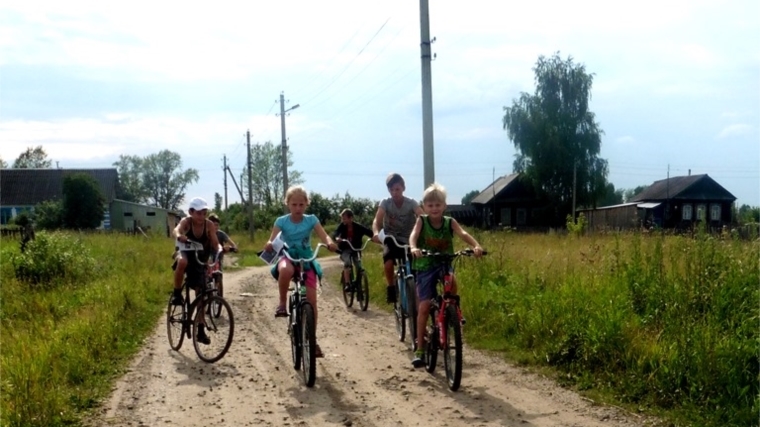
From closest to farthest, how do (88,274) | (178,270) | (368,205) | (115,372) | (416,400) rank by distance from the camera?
1. (416,400)
2. (115,372)
3. (178,270)
4. (88,274)
5. (368,205)

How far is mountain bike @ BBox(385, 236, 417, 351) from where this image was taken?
820cm

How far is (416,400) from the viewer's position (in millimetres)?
6320

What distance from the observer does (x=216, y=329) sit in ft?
27.2

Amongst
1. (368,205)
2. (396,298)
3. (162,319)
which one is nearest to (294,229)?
(396,298)

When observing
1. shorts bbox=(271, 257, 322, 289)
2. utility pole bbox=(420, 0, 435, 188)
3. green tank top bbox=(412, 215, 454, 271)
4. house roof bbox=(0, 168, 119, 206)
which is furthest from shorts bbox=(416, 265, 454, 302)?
house roof bbox=(0, 168, 119, 206)

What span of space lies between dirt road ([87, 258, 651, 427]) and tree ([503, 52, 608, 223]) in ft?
163

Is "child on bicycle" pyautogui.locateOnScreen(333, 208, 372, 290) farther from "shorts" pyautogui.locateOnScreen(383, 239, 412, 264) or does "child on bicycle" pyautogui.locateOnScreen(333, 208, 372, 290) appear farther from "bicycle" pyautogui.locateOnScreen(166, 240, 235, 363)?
"bicycle" pyautogui.locateOnScreen(166, 240, 235, 363)

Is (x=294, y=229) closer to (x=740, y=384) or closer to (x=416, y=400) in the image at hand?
(x=416, y=400)

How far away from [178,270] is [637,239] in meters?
5.84

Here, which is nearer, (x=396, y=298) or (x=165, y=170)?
(x=396, y=298)

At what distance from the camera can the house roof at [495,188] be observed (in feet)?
222

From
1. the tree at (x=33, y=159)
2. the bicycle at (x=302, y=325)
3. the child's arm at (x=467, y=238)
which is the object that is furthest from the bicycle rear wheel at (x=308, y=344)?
the tree at (x=33, y=159)

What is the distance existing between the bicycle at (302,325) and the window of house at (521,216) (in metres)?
62.2

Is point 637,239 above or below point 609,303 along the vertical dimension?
above
